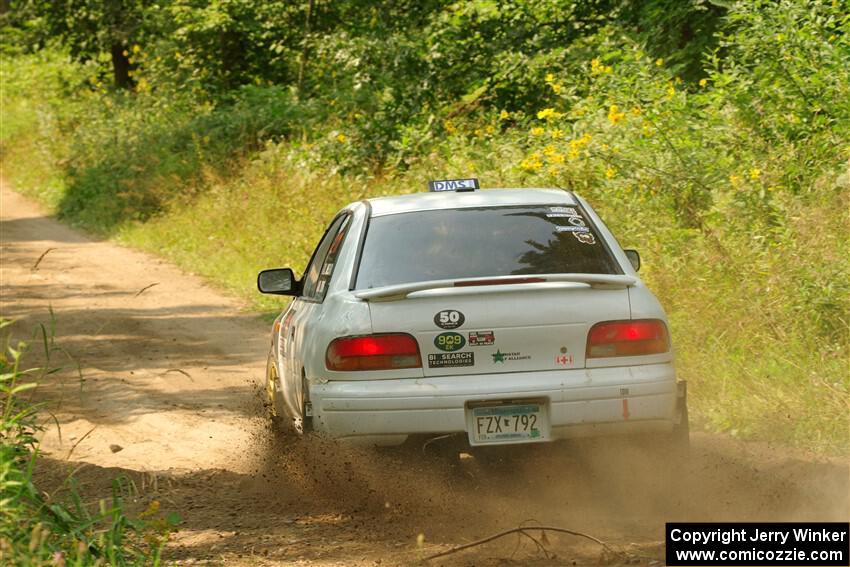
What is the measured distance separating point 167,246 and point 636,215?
32.9ft

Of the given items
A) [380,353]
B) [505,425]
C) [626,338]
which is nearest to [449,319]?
[380,353]

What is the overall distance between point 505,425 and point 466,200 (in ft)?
5.03

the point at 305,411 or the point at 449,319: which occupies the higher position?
the point at 449,319

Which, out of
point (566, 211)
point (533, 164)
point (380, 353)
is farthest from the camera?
point (533, 164)

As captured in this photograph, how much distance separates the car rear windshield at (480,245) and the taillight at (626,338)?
0.45 m

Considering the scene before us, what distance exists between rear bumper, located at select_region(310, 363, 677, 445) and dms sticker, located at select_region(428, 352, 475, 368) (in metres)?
0.06

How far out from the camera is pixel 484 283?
580cm

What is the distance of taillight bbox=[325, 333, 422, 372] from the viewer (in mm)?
5711

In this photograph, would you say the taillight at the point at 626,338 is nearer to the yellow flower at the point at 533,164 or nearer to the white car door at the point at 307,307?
the white car door at the point at 307,307

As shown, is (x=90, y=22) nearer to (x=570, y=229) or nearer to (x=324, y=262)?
(x=324, y=262)

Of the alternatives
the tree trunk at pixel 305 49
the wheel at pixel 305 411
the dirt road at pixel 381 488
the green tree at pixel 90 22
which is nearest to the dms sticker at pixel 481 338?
the dirt road at pixel 381 488

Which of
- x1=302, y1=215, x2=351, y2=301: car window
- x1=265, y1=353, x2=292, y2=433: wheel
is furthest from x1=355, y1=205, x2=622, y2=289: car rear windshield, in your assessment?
x1=265, y1=353, x2=292, y2=433: wheel

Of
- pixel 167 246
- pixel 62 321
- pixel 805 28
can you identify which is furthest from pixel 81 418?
pixel 167 246

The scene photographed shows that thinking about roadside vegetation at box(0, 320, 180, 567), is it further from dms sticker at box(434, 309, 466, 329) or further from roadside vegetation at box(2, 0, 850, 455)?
roadside vegetation at box(2, 0, 850, 455)
